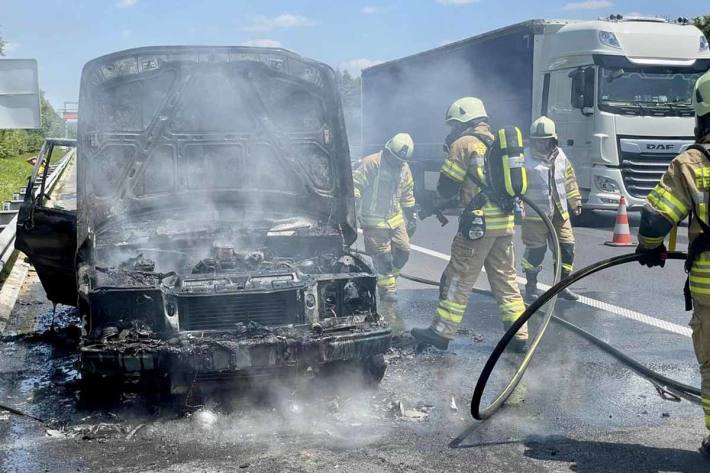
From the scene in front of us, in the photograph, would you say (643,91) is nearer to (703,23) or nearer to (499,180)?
(499,180)

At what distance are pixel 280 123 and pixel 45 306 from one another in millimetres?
3758

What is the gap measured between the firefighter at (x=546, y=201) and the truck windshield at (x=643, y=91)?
5804 mm

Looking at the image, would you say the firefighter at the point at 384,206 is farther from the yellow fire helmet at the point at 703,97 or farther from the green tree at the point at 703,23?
the green tree at the point at 703,23

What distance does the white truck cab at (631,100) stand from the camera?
13.4m

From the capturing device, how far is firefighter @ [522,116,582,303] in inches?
316

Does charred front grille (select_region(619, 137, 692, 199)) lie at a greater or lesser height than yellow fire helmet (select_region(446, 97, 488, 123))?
lesser

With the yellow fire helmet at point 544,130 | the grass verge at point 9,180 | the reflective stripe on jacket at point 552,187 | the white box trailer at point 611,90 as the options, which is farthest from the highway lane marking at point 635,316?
the grass verge at point 9,180

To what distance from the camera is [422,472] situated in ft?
13.0

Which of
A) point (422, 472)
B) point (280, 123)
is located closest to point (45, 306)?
point (280, 123)

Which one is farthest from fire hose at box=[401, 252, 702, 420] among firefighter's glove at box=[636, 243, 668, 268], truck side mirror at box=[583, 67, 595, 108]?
truck side mirror at box=[583, 67, 595, 108]

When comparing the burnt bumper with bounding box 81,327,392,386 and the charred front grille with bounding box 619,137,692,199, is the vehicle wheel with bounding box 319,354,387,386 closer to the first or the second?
the burnt bumper with bounding box 81,327,392,386

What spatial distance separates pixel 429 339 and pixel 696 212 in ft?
8.44

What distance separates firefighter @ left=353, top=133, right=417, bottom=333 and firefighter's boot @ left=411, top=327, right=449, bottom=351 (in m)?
1.71

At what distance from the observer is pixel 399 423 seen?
469cm
